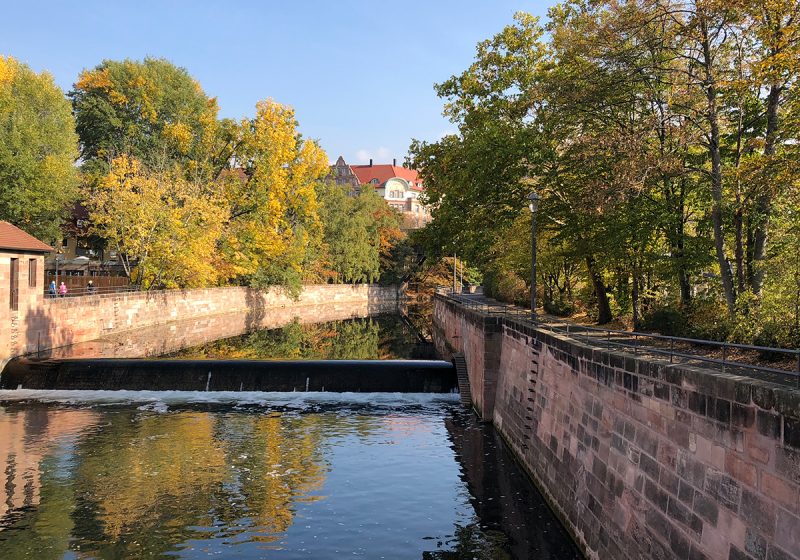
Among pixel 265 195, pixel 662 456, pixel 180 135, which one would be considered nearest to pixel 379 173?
pixel 265 195

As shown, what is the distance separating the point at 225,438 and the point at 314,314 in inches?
1896

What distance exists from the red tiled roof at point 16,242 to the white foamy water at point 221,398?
22.8ft

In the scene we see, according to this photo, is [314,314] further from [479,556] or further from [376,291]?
[479,556]

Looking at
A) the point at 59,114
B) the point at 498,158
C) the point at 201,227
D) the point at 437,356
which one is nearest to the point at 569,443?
the point at 498,158

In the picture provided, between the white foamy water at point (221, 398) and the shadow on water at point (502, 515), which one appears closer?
the shadow on water at point (502, 515)

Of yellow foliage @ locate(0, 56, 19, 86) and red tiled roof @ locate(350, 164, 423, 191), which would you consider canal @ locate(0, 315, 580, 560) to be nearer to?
yellow foliage @ locate(0, 56, 19, 86)

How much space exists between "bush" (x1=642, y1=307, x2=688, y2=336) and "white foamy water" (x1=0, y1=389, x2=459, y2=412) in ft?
29.5

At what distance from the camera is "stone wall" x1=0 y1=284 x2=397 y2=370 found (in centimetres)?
3341

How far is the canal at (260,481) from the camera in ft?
42.9

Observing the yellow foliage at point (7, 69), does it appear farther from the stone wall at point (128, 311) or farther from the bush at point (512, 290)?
the bush at point (512, 290)

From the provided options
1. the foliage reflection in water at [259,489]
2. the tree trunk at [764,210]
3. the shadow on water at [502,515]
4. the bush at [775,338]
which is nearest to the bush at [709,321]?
the tree trunk at [764,210]

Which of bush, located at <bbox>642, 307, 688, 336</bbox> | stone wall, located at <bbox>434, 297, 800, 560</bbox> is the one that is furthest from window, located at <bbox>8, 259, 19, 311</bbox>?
bush, located at <bbox>642, 307, 688, 336</bbox>

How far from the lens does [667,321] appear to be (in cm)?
2034

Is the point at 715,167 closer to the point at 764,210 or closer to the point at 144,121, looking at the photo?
the point at 764,210
